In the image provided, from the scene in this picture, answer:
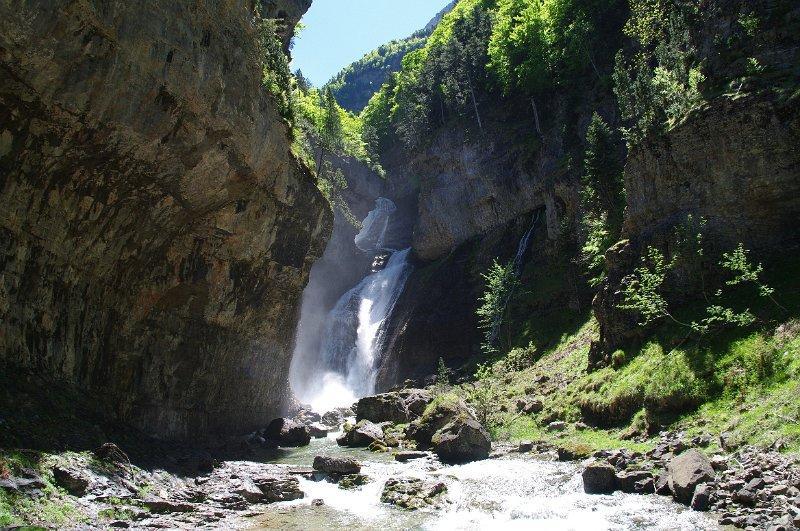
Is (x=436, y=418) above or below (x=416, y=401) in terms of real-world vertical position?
below

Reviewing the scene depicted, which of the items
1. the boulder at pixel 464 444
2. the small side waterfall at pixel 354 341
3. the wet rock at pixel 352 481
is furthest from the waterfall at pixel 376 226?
the wet rock at pixel 352 481

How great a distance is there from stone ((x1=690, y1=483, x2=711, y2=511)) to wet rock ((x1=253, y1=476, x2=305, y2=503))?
37.8 feet

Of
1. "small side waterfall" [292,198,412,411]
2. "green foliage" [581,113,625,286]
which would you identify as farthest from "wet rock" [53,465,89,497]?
"small side waterfall" [292,198,412,411]

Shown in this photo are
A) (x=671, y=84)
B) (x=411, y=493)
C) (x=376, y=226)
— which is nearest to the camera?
(x=411, y=493)

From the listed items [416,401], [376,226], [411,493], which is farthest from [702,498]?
[376,226]

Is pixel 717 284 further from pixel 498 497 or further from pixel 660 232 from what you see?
pixel 498 497

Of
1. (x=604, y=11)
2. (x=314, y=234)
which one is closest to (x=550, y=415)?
(x=314, y=234)

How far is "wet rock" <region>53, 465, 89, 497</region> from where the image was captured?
12992 mm

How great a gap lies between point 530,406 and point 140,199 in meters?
19.2

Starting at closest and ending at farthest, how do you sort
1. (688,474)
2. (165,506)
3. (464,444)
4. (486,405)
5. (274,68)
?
1. (688,474)
2. (165,506)
3. (464,444)
4. (486,405)
5. (274,68)

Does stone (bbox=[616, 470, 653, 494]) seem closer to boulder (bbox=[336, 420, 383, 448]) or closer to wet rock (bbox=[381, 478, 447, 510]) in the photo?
wet rock (bbox=[381, 478, 447, 510])

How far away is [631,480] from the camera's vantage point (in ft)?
48.6

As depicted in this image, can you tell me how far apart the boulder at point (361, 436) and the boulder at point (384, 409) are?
271 centimetres

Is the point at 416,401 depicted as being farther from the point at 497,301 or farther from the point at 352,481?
the point at 352,481
